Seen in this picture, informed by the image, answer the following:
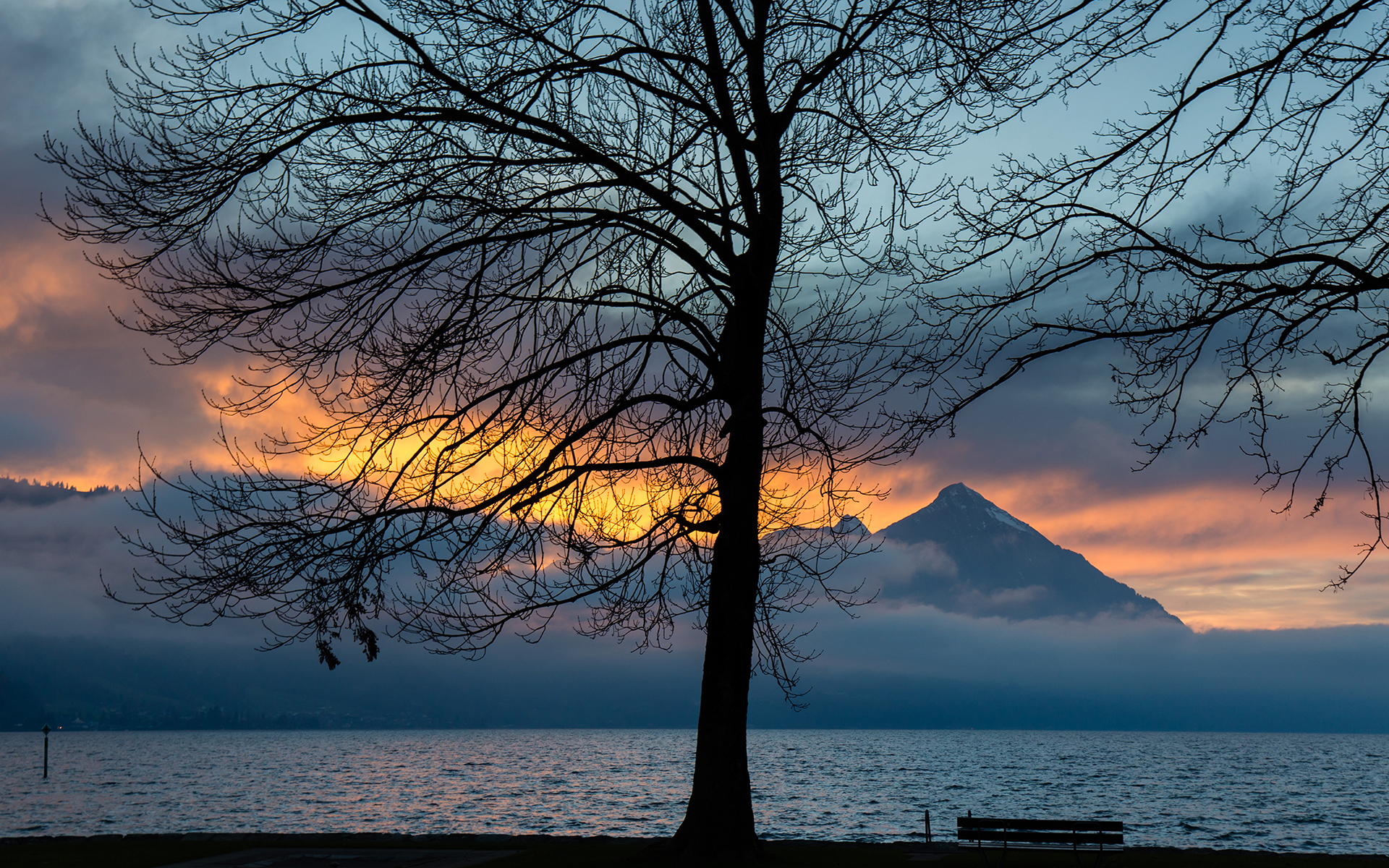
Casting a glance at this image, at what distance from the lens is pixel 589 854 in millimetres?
15555

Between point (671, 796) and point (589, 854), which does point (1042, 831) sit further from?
point (671, 796)

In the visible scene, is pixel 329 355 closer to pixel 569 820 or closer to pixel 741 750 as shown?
pixel 741 750

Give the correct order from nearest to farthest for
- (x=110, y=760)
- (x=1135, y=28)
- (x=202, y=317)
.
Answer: (x=1135, y=28) < (x=202, y=317) < (x=110, y=760)

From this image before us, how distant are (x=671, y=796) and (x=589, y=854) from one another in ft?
205

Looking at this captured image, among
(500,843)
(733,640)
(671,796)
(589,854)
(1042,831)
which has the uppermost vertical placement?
(733,640)

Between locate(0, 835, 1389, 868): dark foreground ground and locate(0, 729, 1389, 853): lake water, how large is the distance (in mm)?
29795

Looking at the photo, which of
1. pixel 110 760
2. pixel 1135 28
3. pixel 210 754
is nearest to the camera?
pixel 1135 28

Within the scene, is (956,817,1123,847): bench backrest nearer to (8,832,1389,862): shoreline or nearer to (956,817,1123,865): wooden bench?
(956,817,1123,865): wooden bench

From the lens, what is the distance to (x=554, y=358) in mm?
12961

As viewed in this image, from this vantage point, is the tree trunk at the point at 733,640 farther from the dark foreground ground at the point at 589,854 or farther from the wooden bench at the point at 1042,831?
the wooden bench at the point at 1042,831

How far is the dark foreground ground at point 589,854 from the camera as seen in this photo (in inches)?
567

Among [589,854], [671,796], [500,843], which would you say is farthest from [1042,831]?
[671,796]

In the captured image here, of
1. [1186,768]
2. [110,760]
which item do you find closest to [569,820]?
[1186,768]

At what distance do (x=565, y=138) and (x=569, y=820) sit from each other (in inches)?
1955
